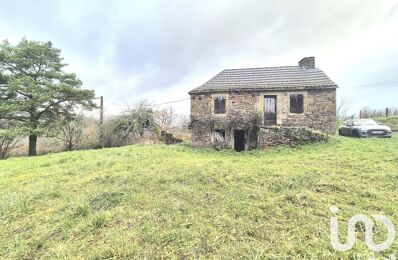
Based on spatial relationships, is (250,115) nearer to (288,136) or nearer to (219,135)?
(219,135)

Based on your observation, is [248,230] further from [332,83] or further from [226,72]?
[226,72]

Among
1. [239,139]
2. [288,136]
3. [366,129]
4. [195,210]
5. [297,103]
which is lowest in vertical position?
[195,210]

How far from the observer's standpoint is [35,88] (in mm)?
17969

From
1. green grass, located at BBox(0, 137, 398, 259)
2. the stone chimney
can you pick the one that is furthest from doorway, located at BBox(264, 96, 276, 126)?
green grass, located at BBox(0, 137, 398, 259)

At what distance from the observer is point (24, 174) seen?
29.5ft

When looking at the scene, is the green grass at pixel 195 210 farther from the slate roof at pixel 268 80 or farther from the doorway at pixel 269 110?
the slate roof at pixel 268 80

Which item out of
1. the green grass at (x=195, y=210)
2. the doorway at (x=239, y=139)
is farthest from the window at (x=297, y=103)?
the green grass at (x=195, y=210)

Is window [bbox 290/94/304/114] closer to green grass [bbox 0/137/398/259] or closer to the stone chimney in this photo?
the stone chimney

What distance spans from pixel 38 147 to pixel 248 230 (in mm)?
24089

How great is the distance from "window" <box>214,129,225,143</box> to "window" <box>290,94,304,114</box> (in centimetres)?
508

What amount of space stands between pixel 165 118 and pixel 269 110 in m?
15.7

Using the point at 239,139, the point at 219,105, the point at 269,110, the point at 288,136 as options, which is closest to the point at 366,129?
the point at 288,136

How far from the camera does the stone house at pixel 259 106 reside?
1554 cm

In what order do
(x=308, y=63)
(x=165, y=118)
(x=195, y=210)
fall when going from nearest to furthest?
(x=195, y=210), (x=308, y=63), (x=165, y=118)
